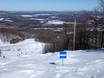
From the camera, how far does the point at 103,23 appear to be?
28.2m

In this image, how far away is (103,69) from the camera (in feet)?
32.0

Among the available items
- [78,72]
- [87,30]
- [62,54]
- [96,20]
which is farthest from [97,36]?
[78,72]

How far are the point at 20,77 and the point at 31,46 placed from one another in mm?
38090

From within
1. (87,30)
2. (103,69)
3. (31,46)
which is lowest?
(31,46)

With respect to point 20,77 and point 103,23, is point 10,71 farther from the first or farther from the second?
point 103,23

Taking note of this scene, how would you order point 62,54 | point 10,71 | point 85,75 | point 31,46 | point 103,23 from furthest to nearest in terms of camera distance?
point 31,46 → point 103,23 → point 62,54 → point 10,71 → point 85,75

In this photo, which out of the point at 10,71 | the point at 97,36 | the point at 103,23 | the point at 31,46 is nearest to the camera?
the point at 10,71

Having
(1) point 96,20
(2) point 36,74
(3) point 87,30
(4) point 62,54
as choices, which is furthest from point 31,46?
(2) point 36,74

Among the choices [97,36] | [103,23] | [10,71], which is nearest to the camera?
[10,71]

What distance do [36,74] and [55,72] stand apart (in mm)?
731

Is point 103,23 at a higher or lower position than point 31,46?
higher

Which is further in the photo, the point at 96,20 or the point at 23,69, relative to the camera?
the point at 96,20

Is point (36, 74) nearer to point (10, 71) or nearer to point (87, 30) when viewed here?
point (10, 71)

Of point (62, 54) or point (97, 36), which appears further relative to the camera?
point (97, 36)
